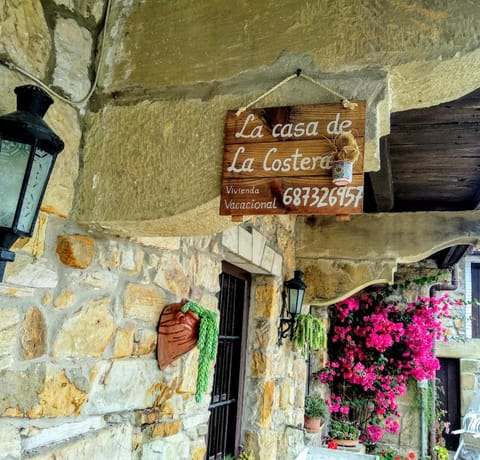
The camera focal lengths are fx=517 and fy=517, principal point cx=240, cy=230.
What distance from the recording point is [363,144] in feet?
4.25

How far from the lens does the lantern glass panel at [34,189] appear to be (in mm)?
1139

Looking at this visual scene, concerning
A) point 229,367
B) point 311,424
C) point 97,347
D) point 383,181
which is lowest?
point 311,424

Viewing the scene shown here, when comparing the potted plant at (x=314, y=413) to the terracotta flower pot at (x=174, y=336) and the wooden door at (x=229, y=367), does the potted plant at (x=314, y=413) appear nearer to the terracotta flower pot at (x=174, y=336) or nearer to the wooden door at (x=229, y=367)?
the wooden door at (x=229, y=367)

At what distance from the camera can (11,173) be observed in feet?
3.68

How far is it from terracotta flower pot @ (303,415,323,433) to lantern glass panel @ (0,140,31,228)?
389 centimetres

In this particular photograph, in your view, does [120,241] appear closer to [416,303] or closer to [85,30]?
[85,30]

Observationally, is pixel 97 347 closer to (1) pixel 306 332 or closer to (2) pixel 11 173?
(2) pixel 11 173

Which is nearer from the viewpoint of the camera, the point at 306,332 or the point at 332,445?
the point at 306,332

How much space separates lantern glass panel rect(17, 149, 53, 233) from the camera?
3.74ft

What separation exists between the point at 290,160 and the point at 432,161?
1918mm

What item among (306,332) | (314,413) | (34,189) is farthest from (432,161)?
(314,413)

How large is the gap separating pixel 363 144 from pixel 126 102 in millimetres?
730

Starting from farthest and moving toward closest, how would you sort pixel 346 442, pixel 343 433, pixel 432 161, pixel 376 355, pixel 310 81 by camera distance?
pixel 376 355 → pixel 343 433 → pixel 346 442 → pixel 432 161 → pixel 310 81

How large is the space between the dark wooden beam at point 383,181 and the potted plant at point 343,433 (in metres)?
2.59
